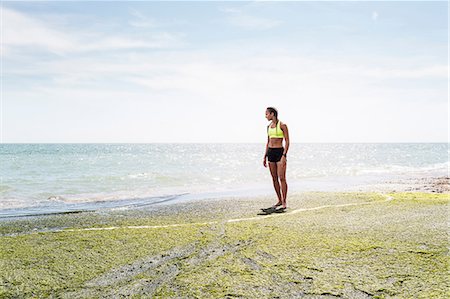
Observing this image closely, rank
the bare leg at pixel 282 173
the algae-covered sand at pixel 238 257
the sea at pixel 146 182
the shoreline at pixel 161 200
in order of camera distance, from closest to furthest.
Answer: the algae-covered sand at pixel 238 257 → the bare leg at pixel 282 173 → the shoreline at pixel 161 200 → the sea at pixel 146 182

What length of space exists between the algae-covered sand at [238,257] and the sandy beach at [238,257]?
12 mm

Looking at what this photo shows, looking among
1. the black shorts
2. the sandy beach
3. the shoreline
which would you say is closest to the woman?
the black shorts

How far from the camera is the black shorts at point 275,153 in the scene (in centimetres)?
1012

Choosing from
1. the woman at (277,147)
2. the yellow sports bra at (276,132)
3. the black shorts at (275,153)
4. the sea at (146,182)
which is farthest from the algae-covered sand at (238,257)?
the sea at (146,182)

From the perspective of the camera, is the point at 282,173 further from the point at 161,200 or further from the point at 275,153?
the point at 161,200

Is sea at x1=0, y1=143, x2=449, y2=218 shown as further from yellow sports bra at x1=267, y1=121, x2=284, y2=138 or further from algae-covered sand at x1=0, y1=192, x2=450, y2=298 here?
algae-covered sand at x1=0, y1=192, x2=450, y2=298

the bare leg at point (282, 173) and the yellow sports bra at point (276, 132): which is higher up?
the yellow sports bra at point (276, 132)

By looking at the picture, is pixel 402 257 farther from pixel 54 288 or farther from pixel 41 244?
pixel 41 244

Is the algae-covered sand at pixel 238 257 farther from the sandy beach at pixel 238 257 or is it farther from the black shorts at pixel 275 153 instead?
the black shorts at pixel 275 153

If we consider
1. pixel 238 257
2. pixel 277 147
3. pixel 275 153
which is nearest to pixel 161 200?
pixel 275 153

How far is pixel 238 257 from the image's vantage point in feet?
17.1

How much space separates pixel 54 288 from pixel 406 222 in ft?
18.7

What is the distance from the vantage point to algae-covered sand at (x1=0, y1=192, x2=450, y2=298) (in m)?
4.24

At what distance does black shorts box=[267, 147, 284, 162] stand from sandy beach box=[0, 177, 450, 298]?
2256 mm
